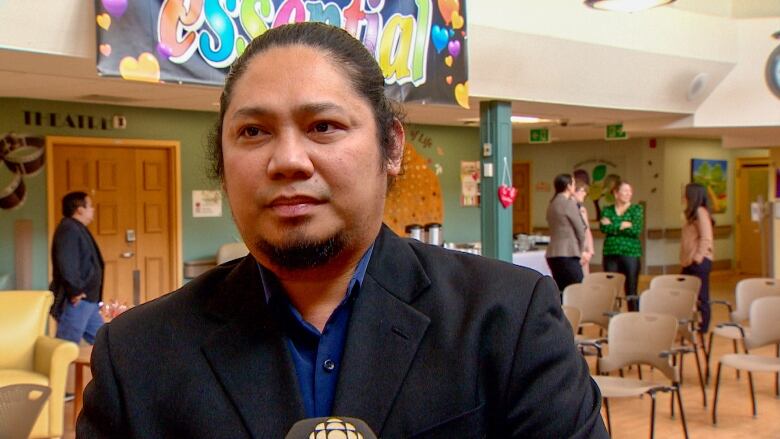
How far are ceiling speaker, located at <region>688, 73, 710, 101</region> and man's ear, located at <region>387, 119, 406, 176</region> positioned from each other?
9.46 meters

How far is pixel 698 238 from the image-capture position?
836 centimetres

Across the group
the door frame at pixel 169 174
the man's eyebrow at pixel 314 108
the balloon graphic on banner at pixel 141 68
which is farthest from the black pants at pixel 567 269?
the man's eyebrow at pixel 314 108

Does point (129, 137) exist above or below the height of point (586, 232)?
above

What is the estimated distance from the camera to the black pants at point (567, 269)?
8.27 m

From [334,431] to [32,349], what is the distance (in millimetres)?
5892

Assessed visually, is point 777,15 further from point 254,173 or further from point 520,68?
point 254,173

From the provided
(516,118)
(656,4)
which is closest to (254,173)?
(656,4)

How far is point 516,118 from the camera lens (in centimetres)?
1065

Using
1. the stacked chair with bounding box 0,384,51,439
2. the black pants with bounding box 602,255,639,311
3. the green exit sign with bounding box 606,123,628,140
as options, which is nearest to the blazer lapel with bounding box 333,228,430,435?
the stacked chair with bounding box 0,384,51,439

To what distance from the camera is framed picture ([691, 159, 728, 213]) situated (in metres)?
14.9

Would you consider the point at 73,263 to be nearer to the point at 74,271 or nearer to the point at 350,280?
the point at 74,271

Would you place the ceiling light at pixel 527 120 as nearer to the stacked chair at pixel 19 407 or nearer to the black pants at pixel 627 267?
the black pants at pixel 627 267

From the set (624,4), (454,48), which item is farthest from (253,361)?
(454,48)

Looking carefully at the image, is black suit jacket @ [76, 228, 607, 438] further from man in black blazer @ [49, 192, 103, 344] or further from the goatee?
man in black blazer @ [49, 192, 103, 344]
